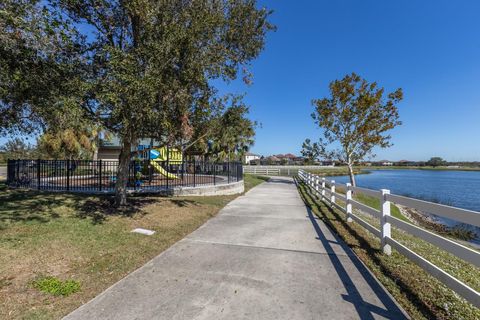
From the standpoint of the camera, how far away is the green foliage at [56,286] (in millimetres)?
3488

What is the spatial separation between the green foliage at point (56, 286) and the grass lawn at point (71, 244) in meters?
0.01

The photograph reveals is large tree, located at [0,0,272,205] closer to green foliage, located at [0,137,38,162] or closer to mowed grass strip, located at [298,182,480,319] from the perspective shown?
mowed grass strip, located at [298,182,480,319]

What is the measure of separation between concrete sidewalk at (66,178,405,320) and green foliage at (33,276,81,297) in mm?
466

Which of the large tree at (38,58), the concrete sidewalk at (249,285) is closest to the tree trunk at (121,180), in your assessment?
the large tree at (38,58)

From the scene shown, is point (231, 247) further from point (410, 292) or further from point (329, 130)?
point (329, 130)

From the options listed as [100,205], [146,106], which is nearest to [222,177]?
[100,205]

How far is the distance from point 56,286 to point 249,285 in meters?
2.62

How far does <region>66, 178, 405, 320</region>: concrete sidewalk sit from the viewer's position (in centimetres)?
313

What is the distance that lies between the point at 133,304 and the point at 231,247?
2.51 m

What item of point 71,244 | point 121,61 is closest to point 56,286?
point 71,244

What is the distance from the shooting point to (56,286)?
3.62 meters

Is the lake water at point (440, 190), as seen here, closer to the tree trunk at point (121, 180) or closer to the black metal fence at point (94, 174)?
the black metal fence at point (94, 174)

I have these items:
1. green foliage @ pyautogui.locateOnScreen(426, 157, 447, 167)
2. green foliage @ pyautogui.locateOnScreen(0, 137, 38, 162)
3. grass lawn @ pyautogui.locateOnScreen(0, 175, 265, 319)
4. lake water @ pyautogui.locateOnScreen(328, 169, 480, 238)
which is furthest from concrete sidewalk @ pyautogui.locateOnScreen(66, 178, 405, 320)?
green foliage @ pyautogui.locateOnScreen(426, 157, 447, 167)

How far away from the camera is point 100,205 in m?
8.52
